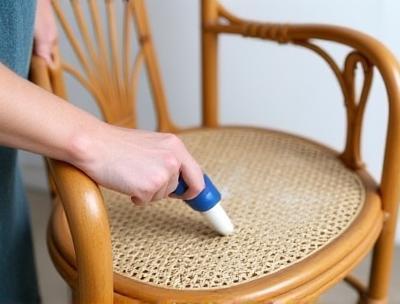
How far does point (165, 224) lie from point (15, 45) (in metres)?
0.28

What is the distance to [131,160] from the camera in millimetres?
536

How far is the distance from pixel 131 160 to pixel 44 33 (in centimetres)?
39

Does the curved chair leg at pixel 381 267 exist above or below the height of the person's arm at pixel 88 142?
below

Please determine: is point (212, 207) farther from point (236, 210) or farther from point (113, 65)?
point (113, 65)

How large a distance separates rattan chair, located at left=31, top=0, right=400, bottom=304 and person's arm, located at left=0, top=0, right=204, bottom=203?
0.07 feet

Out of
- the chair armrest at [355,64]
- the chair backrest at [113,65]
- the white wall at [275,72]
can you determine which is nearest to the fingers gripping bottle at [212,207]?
the chair armrest at [355,64]

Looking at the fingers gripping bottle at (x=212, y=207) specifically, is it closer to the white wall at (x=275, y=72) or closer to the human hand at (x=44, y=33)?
the human hand at (x=44, y=33)

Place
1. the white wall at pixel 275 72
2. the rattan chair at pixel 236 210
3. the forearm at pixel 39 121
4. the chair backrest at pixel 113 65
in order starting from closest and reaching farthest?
the forearm at pixel 39 121
the rattan chair at pixel 236 210
the chair backrest at pixel 113 65
the white wall at pixel 275 72

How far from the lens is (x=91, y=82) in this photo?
0.97 m

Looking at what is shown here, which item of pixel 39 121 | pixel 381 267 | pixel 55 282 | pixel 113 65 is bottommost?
pixel 55 282

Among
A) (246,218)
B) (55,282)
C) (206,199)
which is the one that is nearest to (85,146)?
(206,199)

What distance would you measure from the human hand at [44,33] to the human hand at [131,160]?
327 millimetres

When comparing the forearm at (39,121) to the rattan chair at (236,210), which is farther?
the rattan chair at (236,210)

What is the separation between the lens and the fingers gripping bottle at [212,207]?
0.66 meters
